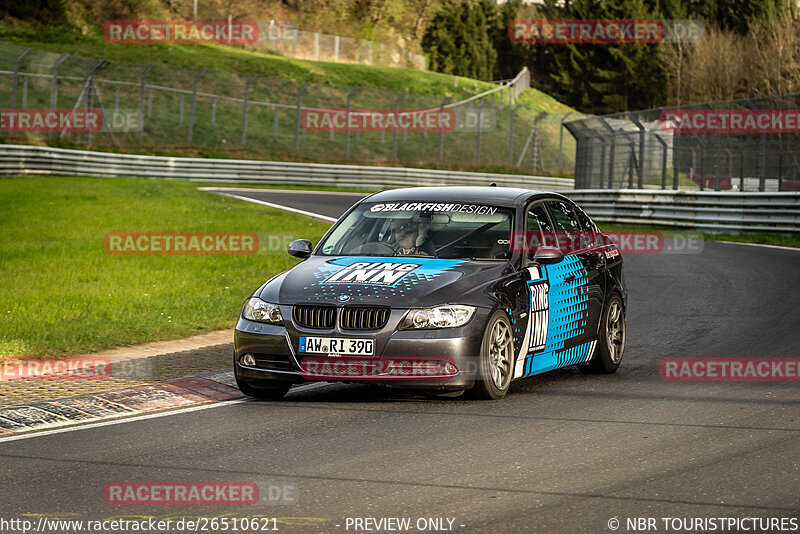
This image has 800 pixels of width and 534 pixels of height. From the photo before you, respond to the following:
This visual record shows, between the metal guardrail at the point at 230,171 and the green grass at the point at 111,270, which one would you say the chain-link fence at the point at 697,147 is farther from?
the metal guardrail at the point at 230,171

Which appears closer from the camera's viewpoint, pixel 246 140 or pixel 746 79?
pixel 246 140

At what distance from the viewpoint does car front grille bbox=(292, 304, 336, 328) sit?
324 inches

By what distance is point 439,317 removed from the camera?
8.19 m

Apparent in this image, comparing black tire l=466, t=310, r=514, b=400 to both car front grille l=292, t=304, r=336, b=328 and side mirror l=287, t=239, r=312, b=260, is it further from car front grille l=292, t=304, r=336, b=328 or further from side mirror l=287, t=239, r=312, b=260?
side mirror l=287, t=239, r=312, b=260

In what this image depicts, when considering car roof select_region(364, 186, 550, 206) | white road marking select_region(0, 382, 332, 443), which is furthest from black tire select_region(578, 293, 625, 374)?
white road marking select_region(0, 382, 332, 443)

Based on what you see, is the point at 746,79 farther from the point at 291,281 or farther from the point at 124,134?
the point at 291,281

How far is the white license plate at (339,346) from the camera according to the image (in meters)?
8.11

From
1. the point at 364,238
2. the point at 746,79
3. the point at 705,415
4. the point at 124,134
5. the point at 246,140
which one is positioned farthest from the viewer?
the point at 746,79

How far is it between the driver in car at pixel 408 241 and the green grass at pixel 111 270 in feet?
11.1

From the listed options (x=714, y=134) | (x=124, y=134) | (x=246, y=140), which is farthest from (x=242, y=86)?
(x=714, y=134)

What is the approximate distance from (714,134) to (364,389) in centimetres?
2239

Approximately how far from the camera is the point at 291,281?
8688mm

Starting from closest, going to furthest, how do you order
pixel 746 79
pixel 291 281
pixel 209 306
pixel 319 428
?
pixel 319 428, pixel 291 281, pixel 209 306, pixel 746 79

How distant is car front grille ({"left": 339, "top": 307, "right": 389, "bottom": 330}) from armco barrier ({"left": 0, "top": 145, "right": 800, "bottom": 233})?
1979cm
